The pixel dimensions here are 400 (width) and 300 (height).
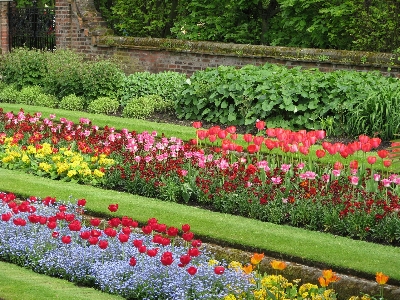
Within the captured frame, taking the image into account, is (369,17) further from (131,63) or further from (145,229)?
(145,229)

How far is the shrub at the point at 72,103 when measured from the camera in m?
15.9

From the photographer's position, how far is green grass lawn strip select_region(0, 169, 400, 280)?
7.20 metres

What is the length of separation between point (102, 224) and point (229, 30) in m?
12.1

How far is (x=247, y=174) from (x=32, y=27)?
1384cm

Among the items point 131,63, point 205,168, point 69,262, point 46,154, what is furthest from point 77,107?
point 69,262

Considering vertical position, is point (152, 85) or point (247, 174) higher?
point (247, 174)

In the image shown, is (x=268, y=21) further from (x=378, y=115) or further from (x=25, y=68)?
(x=378, y=115)

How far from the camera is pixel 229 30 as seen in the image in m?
19.6

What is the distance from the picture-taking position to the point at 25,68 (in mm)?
17984

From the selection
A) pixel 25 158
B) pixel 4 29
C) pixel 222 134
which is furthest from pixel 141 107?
pixel 4 29

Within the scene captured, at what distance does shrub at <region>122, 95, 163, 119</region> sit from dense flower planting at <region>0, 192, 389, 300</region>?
7251mm

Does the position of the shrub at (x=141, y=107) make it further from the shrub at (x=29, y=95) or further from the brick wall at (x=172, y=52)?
the shrub at (x=29, y=95)

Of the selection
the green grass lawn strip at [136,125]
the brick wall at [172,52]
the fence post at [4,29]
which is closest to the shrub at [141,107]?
the green grass lawn strip at [136,125]

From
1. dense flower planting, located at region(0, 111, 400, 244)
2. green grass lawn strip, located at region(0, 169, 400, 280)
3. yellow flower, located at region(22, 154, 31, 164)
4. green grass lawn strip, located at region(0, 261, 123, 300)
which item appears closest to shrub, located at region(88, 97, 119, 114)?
dense flower planting, located at region(0, 111, 400, 244)
